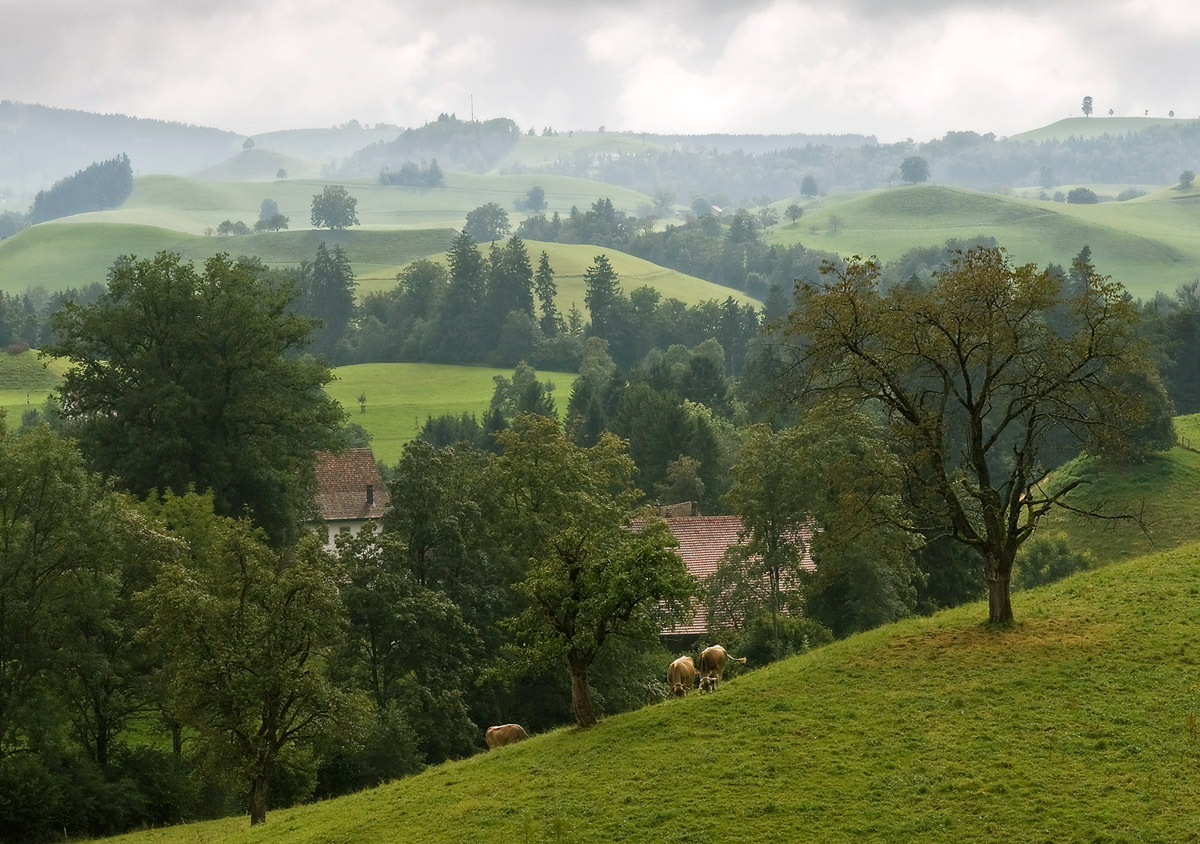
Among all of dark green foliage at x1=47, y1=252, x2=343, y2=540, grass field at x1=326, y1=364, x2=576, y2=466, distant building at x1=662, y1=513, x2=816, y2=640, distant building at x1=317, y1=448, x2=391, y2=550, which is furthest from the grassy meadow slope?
grass field at x1=326, y1=364, x2=576, y2=466

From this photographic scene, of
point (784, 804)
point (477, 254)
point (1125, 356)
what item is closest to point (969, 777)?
point (784, 804)

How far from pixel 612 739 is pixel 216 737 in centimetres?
986

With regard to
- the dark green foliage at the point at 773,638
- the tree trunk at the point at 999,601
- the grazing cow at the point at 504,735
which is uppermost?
the tree trunk at the point at 999,601

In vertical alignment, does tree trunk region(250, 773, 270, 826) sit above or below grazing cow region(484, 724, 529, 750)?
below

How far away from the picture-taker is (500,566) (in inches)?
1678

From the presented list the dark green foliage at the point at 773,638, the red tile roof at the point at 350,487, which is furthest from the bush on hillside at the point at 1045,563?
the red tile roof at the point at 350,487

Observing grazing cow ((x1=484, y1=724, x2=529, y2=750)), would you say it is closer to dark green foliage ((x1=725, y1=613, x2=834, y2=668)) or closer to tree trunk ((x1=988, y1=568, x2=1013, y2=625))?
tree trunk ((x1=988, y1=568, x2=1013, y2=625))

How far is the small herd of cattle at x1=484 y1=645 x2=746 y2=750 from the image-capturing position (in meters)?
30.7

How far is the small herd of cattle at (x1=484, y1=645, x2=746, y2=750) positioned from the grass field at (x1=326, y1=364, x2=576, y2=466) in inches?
3323

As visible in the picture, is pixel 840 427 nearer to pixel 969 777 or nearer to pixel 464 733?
pixel 464 733

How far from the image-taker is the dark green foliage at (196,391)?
51.5m

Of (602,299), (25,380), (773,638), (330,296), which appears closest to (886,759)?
(773,638)

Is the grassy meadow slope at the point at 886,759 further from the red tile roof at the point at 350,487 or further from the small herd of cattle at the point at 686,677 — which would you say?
the red tile roof at the point at 350,487

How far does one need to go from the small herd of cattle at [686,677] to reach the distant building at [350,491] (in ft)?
167
